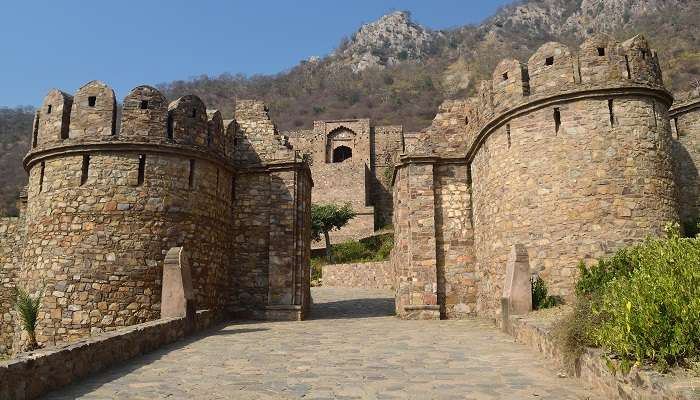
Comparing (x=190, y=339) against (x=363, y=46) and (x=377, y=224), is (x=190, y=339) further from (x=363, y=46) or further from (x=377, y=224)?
(x=363, y=46)

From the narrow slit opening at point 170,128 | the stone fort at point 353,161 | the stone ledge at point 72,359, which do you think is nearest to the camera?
the stone ledge at point 72,359

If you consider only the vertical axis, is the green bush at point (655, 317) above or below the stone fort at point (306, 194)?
below

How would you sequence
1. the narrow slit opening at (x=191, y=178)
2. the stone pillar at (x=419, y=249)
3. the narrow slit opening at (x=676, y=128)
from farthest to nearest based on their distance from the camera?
the narrow slit opening at (x=676, y=128), the stone pillar at (x=419, y=249), the narrow slit opening at (x=191, y=178)

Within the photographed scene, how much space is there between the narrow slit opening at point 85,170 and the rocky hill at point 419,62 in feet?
140

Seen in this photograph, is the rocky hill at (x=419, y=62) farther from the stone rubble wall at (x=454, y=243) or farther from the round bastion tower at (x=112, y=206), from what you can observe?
the stone rubble wall at (x=454, y=243)

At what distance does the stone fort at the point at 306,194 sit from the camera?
9.73 m

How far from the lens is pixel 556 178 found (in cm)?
991

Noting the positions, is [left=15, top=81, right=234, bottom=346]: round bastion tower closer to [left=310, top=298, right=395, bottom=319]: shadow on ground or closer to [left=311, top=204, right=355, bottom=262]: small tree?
[left=310, top=298, right=395, bottom=319]: shadow on ground

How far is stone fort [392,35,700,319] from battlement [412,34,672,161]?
0.08 ft

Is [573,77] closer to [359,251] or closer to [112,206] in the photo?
[112,206]

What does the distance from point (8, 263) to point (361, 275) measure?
17.9 meters

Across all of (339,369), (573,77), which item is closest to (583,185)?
(573,77)

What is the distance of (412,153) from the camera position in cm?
1337

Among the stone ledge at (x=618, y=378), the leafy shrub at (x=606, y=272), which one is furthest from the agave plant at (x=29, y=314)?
the leafy shrub at (x=606, y=272)
